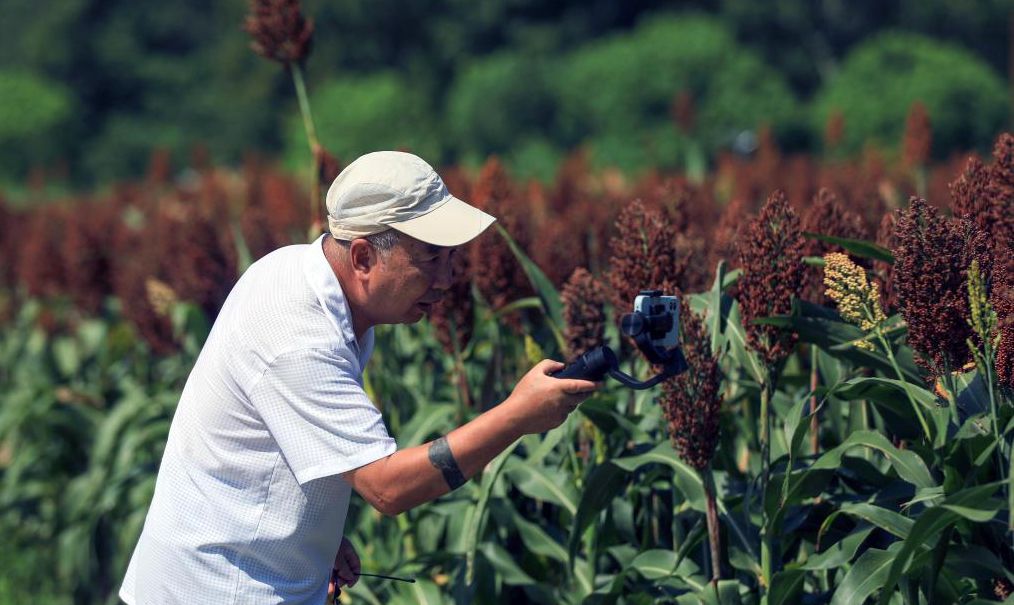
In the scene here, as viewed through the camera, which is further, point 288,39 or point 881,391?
point 288,39

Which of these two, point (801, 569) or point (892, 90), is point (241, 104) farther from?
point (801, 569)

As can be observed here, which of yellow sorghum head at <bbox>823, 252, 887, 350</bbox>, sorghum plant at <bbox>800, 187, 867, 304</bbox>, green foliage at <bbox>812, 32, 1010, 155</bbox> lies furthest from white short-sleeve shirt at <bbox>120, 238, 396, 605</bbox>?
green foliage at <bbox>812, 32, 1010, 155</bbox>

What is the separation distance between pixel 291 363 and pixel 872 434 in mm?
1442

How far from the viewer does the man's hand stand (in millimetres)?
3814

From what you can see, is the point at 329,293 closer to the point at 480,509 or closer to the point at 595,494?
the point at 480,509

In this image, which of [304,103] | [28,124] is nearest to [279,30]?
[304,103]

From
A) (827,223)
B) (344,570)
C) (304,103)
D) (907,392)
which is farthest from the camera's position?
(304,103)

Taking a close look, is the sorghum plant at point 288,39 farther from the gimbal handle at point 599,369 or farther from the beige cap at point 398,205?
the gimbal handle at point 599,369

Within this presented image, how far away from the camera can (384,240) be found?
3.27 metres

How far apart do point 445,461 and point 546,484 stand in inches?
56.1

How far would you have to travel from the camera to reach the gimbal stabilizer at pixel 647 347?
2.95 m

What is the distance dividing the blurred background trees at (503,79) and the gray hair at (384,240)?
344 inches

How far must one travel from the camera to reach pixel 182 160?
51719 millimetres

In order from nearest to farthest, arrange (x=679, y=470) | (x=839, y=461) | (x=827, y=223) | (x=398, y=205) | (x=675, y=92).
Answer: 1. (x=398, y=205)
2. (x=839, y=461)
3. (x=679, y=470)
4. (x=827, y=223)
5. (x=675, y=92)
